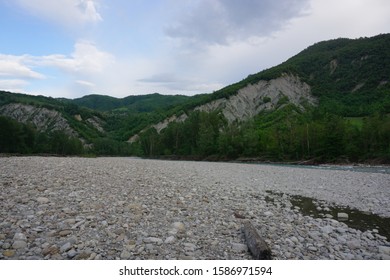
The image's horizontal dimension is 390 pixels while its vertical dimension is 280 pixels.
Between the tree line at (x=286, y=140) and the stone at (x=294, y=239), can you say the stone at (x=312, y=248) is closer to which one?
the stone at (x=294, y=239)

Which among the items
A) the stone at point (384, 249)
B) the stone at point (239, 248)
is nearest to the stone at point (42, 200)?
the stone at point (239, 248)

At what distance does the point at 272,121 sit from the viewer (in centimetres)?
10881

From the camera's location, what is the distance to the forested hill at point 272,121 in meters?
57.0

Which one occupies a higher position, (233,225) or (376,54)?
(376,54)

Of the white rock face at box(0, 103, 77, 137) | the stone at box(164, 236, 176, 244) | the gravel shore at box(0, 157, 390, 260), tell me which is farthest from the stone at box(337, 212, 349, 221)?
the white rock face at box(0, 103, 77, 137)

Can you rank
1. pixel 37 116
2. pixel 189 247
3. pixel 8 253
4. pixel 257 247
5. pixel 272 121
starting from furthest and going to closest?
pixel 37 116 < pixel 272 121 < pixel 189 247 < pixel 257 247 < pixel 8 253

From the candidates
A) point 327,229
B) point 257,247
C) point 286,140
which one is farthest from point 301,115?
point 257,247

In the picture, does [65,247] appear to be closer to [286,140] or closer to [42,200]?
[42,200]

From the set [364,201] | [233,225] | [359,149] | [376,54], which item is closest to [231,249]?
[233,225]

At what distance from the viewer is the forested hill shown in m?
57.0
